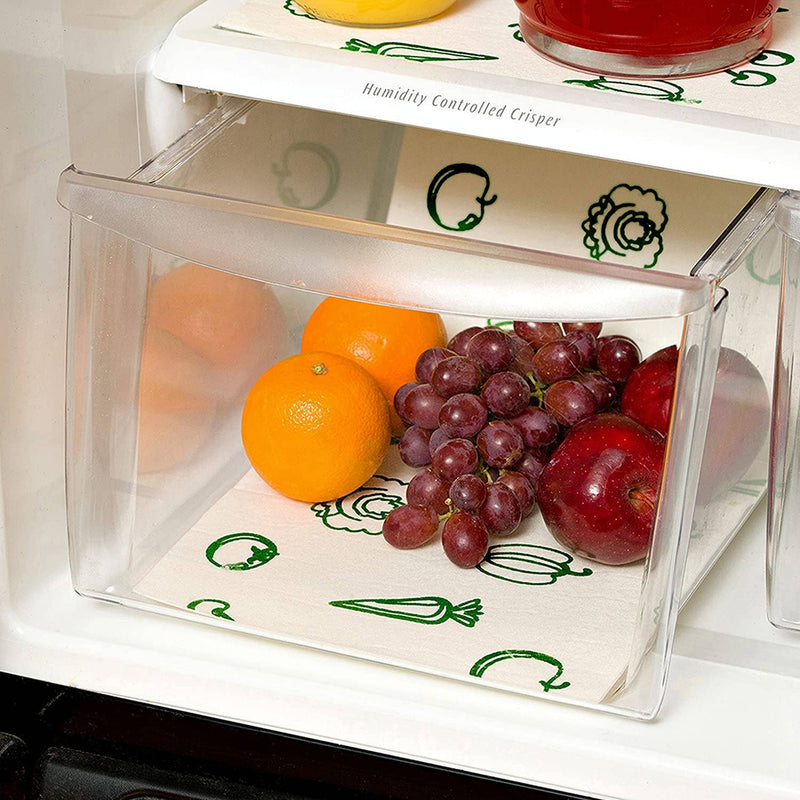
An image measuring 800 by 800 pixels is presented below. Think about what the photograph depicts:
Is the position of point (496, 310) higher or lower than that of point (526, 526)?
higher

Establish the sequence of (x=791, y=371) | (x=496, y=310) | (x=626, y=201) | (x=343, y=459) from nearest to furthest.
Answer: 1. (x=496, y=310)
2. (x=791, y=371)
3. (x=343, y=459)
4. (x=626, y=201)

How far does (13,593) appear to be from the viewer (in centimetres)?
78

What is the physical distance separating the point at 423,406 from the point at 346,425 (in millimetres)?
64

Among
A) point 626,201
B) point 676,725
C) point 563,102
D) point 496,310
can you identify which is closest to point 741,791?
point 676,725

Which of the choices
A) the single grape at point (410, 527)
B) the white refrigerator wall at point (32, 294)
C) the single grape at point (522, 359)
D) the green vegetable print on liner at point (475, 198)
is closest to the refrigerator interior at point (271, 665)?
the white refrigerator wall at point (32, 294)

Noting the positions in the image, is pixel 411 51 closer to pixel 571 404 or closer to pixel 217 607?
pixel 571 404

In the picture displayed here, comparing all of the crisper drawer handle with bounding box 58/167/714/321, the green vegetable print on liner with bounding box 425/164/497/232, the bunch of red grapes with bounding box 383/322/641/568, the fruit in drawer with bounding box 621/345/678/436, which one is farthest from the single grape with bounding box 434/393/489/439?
the green vegetable print on liner with bounding box 425/164/497/232

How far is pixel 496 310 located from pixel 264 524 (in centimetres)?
31

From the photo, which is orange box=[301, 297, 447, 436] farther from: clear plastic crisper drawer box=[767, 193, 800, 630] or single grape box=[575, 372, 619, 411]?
clear plastic crisper drawer box=[767, 193, 800, 630]

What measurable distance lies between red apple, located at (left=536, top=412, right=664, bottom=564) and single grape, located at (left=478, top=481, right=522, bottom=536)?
2cm

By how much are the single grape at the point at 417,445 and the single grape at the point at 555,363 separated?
10cm

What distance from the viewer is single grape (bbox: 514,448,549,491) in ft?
2.81

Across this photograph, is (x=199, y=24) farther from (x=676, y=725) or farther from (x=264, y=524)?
(x=676, y=725)

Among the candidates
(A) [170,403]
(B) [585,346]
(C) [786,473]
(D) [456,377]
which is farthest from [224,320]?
(C) [786,473]
